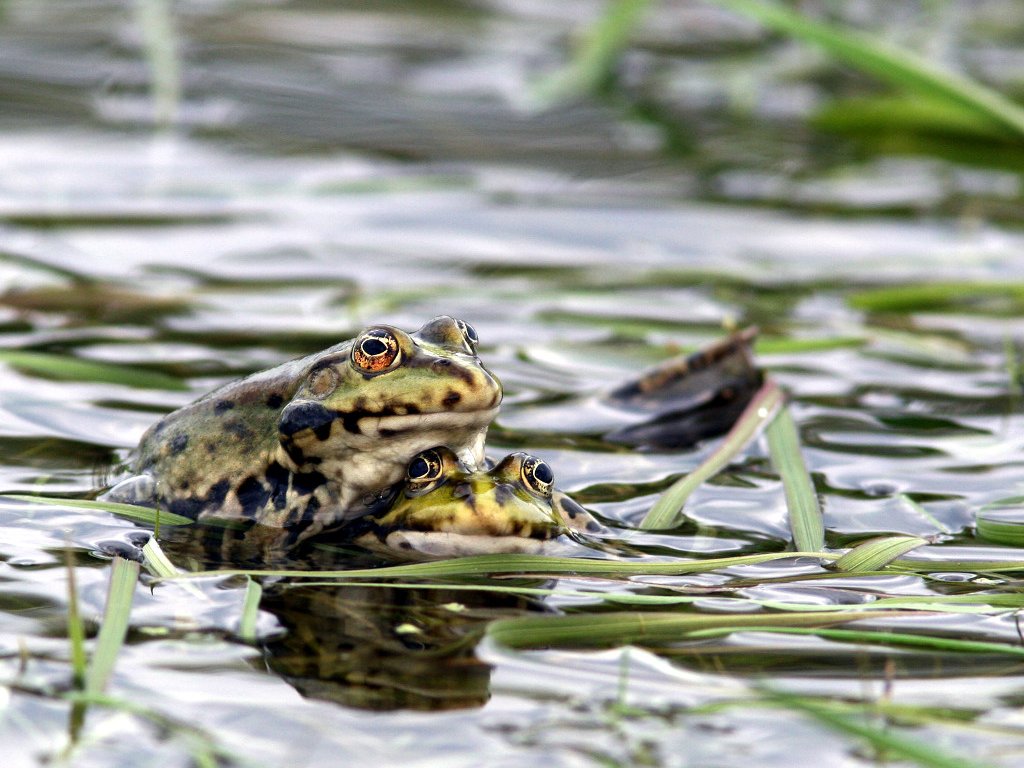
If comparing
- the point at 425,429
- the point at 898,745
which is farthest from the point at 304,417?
the point at 898,745

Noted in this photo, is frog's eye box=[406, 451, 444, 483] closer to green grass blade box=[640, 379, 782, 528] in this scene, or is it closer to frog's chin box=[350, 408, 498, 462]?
frog's chin box=[350, 408, 498, 462]

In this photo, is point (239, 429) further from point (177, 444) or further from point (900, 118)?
point (900, 118)

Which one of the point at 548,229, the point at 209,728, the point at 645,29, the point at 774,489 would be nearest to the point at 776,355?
the point at 774,489

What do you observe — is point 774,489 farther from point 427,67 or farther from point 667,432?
point 427,67

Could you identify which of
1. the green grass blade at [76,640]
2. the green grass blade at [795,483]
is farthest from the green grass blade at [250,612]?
the green grass blade at [795,483]

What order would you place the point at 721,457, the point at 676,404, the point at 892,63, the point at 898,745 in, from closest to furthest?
the point at 898,745, the point at 721,457, the point at 676,404, the point at 892,63

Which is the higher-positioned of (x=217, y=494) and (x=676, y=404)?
(x=676, y=404)
